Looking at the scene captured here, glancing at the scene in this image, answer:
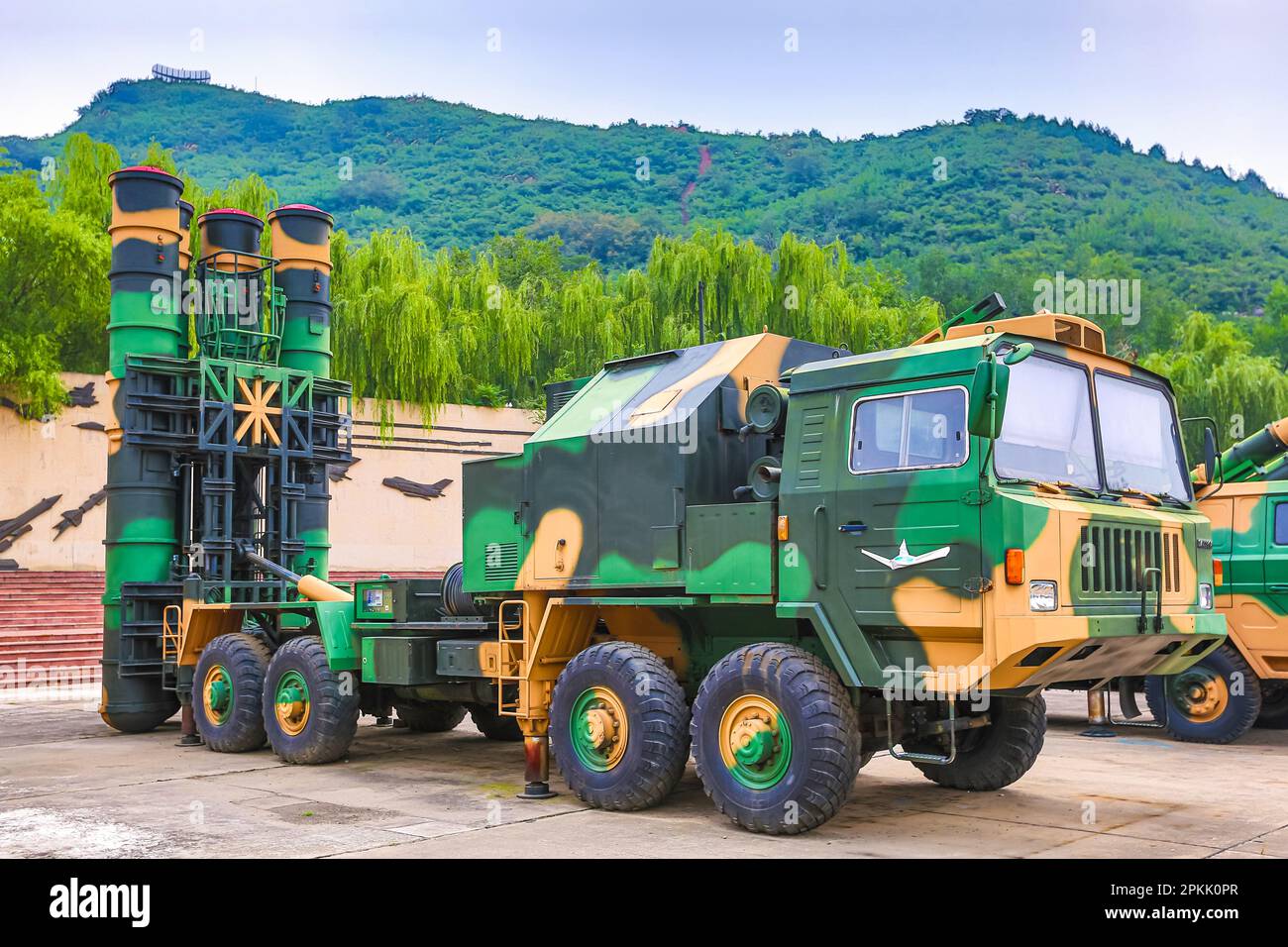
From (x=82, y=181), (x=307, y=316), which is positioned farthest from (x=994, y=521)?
(x=82, y=181)

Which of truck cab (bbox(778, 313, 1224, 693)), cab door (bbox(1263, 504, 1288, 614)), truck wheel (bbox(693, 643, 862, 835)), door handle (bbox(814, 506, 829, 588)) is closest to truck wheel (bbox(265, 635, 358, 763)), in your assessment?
truck wheel (bbox(693, 643, 862, 835))

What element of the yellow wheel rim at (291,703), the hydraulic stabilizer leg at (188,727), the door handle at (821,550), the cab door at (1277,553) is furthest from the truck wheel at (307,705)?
Result: the cab door at (1277,553)

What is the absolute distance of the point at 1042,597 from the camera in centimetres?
690

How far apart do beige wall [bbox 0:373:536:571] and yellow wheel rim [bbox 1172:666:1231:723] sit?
21.9m

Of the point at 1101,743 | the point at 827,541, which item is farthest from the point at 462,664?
the point at 1101,743

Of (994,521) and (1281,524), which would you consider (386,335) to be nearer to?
(1281,524)

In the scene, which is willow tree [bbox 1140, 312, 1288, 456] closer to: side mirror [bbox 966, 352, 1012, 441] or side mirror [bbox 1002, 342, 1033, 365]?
side mirror [bbox 1002, 342, 1033, 365]

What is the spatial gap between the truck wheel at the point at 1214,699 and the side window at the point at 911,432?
6.62 metres

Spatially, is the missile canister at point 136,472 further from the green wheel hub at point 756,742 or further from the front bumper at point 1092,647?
the front bumper at point 1092,647

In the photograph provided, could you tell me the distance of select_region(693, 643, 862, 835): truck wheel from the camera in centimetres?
728
